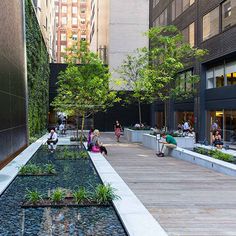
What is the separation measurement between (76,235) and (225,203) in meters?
4.18

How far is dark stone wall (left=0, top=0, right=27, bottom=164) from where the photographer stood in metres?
15.9

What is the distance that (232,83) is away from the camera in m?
28.7

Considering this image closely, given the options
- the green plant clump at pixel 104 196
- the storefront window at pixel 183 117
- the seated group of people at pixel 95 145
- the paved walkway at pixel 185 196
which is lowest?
the paved walkway at pixel 185 196

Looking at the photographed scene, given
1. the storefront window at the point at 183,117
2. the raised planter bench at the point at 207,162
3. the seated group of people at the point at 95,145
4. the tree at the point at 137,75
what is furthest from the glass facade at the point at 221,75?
the seated group of people at the point at 95,145

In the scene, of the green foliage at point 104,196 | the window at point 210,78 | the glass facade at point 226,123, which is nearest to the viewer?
the green foliage at point 104,196

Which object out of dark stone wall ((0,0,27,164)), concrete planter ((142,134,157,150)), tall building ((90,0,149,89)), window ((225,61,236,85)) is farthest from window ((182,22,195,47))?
dark stone wall ((0,0,27,164))

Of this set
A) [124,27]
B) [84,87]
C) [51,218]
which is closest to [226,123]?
[84,87]

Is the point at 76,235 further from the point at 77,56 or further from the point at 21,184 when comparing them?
the point at 77,56

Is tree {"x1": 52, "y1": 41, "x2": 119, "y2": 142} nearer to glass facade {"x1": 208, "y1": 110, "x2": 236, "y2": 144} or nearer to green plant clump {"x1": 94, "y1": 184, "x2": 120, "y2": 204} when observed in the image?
glass facade {"x1": 208, "y1": 110, "x2": 236, "y2": 144}

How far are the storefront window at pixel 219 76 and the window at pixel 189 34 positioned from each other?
5.40 m

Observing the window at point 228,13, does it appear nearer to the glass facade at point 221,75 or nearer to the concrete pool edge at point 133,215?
the glass facade at point 221,75

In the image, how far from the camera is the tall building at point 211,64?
28.5m

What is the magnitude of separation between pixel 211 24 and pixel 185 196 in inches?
955

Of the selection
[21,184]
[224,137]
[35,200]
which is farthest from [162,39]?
[35,200]
